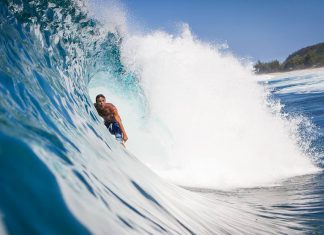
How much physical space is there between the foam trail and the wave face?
0.11ft

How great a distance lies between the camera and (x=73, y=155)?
7.90 ft

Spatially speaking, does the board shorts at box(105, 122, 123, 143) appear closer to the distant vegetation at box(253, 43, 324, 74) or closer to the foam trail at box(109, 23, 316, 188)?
the foam trail at box(109, 23, 316, 188)

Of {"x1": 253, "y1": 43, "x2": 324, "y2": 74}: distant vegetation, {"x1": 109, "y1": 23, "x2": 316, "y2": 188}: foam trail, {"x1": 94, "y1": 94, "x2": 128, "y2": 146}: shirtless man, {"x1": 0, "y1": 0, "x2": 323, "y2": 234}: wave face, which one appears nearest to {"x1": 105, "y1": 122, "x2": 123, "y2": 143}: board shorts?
{"x1": 94, "y1": 94, "x2": 128, "y2": 146}: shirtless man

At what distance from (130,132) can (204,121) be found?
2035 millimetres

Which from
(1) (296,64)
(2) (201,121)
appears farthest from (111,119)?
(1) (296,64)

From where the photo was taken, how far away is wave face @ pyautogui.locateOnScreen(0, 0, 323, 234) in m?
1.76

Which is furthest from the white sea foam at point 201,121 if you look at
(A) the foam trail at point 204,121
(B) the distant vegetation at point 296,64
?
(B) the distant vegetation at point 296,64

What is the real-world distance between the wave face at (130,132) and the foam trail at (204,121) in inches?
1.4

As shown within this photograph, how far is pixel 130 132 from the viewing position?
9.52 m

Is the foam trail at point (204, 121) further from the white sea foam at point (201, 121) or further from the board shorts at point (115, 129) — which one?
the board shorts at point (115, 129)

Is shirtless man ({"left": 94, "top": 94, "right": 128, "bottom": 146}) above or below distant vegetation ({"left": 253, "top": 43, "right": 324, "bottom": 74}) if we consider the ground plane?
below

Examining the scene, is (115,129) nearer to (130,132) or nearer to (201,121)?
(130,132)

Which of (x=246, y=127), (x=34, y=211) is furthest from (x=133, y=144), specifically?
(x=34, y=211)

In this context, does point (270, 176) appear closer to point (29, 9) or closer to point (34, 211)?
point (29, 9)
